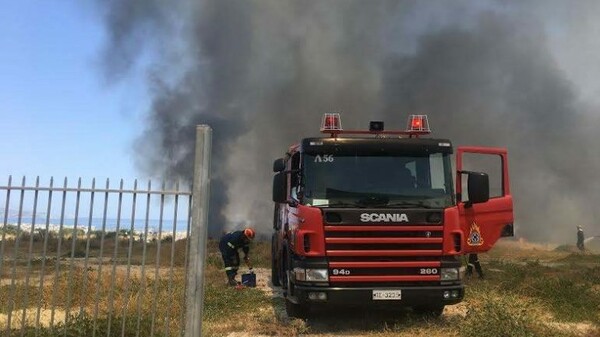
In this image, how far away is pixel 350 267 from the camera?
6.78 metres

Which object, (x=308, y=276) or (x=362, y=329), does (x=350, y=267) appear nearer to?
(x=308, y=276)

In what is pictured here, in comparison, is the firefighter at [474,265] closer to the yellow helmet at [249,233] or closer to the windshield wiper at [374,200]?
the yellow helmet at [249,233]

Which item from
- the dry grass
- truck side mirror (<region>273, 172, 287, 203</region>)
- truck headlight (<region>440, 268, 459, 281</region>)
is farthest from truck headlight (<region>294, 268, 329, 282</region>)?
truck headlight (<region>440, 268, 459, 281</region>)

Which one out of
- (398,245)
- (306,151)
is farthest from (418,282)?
(306,151)

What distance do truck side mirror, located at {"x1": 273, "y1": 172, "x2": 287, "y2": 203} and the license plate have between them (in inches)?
77.9

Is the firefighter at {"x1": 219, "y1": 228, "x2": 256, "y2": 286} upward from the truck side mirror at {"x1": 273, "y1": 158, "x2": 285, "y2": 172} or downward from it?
downward

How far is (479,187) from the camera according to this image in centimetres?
730

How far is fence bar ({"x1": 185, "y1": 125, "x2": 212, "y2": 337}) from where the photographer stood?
4891 mm

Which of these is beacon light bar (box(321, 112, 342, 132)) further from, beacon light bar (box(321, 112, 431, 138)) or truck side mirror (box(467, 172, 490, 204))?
truck side mirror (box(467, 172, 490, 204))

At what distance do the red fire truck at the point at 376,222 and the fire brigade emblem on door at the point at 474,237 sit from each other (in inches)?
70.3

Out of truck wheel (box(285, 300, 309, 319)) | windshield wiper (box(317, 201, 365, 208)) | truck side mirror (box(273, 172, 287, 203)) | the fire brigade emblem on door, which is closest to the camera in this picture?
windshield wiper (box(317, 201, 365, 208))

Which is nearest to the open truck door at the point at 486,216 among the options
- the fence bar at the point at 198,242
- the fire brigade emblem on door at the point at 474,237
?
the fire brigade emblem on door at the point at 474,237

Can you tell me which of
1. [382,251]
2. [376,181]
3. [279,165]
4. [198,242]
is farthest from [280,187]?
[198,242]

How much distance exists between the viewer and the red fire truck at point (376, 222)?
22.1ft
